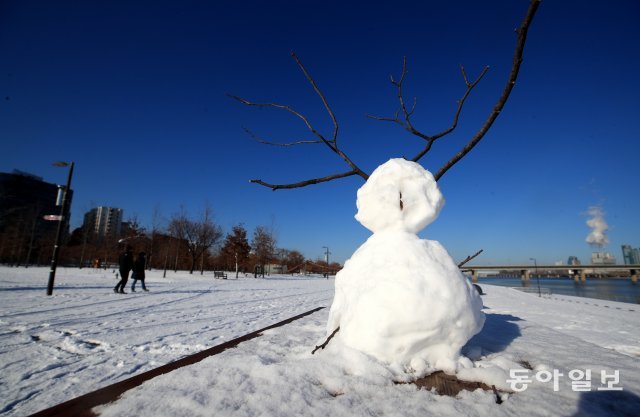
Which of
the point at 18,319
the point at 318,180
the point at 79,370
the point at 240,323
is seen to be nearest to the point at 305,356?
the point at 318,180

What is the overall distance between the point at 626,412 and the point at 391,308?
928 millimetres

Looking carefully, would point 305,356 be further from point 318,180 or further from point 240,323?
point 240,323

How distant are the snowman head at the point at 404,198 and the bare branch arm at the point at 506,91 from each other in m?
0.18

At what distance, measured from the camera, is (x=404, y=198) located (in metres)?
2.00

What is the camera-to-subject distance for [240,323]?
222 inches

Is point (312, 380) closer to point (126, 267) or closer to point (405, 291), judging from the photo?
point (405, 291)

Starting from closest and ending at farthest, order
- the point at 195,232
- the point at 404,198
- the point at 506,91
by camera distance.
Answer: the point at 506,91 → the point at 404,198 → the point at 195,232

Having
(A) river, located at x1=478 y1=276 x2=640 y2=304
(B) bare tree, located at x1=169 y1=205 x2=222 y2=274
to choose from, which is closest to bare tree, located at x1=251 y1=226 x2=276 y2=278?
(B) bare tree, located at x1=169 y1=205 x2=222 y2=274

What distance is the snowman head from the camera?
1.99 m

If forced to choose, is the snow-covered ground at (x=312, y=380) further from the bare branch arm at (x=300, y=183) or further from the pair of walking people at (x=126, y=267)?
the pair of walking people at (x=126, y=267)

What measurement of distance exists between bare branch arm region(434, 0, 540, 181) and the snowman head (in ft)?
0.58

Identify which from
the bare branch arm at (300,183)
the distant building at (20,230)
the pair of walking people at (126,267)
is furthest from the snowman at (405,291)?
the distant building at (20,230)

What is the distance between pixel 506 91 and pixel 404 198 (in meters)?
0.86

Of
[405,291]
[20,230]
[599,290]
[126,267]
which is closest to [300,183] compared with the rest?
[405,291]
